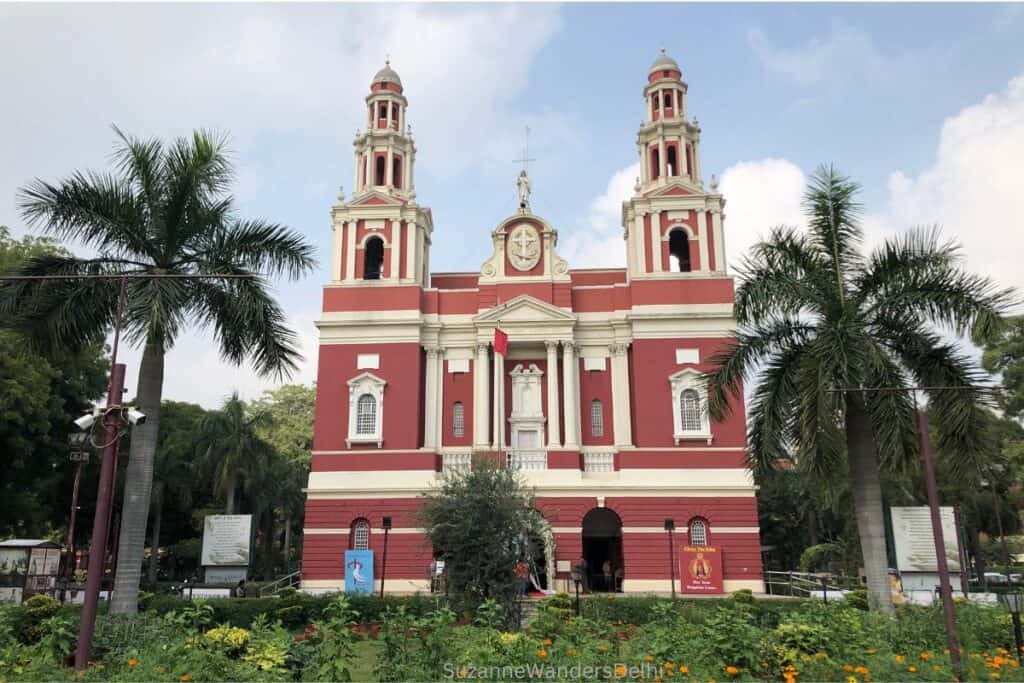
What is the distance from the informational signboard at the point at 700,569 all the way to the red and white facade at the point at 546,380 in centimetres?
51

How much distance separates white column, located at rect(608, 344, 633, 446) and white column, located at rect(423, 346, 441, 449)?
23.8ft

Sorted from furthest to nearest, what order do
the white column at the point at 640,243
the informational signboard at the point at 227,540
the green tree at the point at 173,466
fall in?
the green tree at the point at 173,466 < the white column at the point at 640,243 < the informational signboard at the point at 227,540

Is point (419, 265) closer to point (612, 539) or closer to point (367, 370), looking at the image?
point (367, 370)

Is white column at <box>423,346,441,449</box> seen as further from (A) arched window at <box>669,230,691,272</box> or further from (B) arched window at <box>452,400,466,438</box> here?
(A) arched window at <box>669,230,691,272</box>

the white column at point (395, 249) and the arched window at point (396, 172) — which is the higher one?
the arched window at point (396, 172)

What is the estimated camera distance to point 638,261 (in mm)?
36625

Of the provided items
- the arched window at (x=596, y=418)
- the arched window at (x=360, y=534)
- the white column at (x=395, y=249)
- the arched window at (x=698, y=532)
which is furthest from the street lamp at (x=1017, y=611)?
the white column at (x=395, y=249)

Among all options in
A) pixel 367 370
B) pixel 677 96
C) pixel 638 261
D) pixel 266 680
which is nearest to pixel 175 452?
pixel 367 370

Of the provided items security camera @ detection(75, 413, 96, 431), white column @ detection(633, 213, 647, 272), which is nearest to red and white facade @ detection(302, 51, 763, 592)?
white column @ detection(633, 213, 647, 272)

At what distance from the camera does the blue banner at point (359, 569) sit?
3281cm

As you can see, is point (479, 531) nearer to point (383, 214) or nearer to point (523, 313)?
point (523, 313)

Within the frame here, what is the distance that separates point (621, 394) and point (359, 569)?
1240 centimetres

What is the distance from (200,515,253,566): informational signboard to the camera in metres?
33.1

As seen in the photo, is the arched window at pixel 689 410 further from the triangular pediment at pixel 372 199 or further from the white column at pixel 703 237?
the triangular pediment at pixel 372 199
